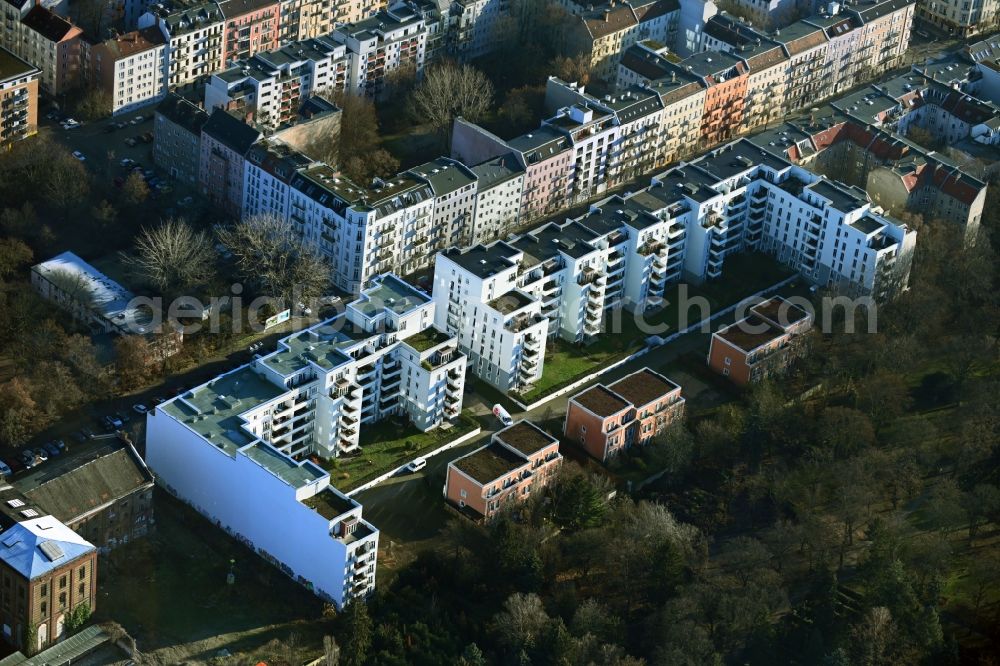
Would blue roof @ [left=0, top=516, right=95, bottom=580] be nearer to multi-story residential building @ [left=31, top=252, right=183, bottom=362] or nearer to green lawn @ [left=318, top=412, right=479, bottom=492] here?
green lawn @ [left=318, top=412, right=479, bottom=492]

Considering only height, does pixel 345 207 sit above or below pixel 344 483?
above

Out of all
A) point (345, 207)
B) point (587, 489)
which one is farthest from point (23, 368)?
point (587, 489)

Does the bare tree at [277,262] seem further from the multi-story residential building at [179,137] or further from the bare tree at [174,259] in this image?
the multi-story residential building at [179,137]

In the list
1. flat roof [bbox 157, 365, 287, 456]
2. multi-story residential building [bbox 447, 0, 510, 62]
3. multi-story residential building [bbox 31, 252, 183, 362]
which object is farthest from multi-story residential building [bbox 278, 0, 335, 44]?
flat roof [bbox 157, 365, 287, 456]

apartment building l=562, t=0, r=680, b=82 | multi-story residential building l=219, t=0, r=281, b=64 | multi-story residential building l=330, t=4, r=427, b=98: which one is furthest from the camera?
apartment building l=562, t=0, r=680, b=82

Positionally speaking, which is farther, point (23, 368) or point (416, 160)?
point (416, 160)

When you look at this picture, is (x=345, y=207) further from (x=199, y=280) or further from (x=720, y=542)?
(x=720, y=542)
